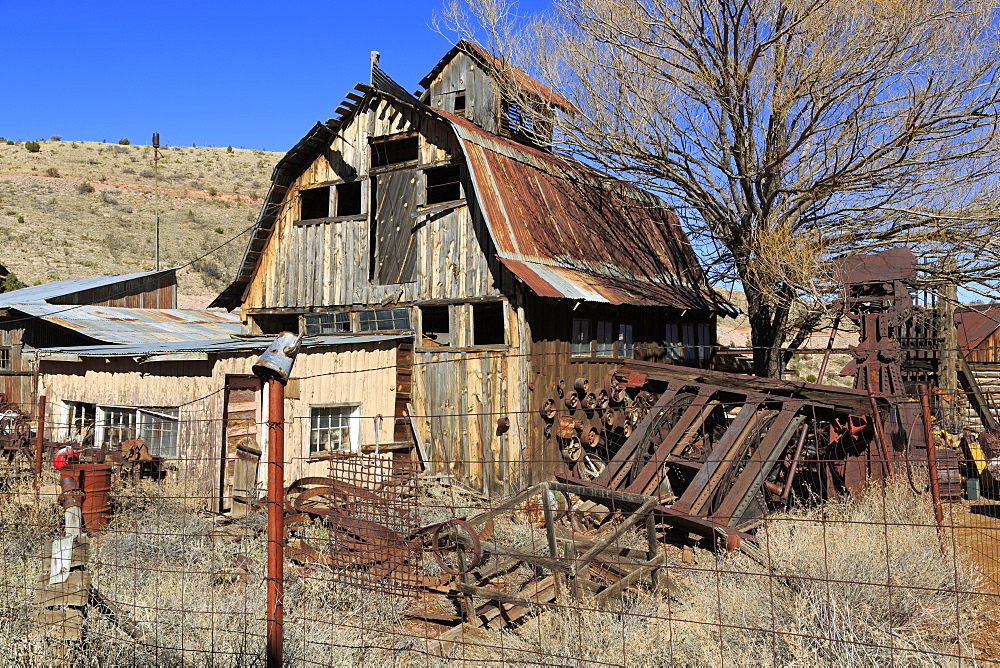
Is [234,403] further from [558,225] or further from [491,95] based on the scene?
[491,95]

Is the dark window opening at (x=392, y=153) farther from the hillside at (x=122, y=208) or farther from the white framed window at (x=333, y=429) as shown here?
the hillside at (x=122, y=208)

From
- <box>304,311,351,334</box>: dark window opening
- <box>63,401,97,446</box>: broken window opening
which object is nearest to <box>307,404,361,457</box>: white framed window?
<box>304,311,351,334</box>: dark window opening

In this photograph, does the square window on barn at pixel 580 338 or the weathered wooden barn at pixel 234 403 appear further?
the square window on barn at pixel 580 338

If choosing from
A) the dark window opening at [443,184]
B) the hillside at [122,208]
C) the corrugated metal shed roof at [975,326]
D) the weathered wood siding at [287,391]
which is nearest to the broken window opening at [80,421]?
the weathered wood siding at [287,391]

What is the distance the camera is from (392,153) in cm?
1568

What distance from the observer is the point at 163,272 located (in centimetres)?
2895

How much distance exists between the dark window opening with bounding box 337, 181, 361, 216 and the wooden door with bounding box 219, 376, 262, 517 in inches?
200

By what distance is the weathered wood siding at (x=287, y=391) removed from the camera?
12.9 m

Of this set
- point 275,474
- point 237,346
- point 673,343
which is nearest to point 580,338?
point 673,343

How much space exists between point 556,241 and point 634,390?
3231 millimetres

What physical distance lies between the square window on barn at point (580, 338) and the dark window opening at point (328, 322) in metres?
4.53

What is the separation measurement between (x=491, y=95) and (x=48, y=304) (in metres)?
14.9

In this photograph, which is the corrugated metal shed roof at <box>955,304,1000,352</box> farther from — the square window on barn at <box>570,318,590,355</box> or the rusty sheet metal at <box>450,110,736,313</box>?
the square window on barn at <box>570,318,590,355</box>

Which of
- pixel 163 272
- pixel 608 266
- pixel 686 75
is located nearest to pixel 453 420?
pixel 608 266
